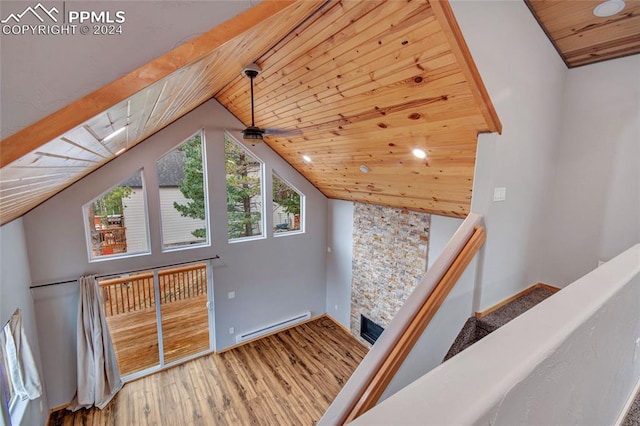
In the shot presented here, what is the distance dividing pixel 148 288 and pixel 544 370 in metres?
5.15

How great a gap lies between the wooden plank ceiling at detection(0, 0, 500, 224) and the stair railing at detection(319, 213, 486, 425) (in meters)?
0.79

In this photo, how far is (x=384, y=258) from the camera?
4492mm

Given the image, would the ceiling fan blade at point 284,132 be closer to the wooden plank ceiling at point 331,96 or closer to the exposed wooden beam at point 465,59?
the wooden plank ceiling at point 331,96

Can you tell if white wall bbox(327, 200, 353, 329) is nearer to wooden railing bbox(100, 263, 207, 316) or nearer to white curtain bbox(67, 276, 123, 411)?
wooden railing bbox(100, 263, 207, 316)

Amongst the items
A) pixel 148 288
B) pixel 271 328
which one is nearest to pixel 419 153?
pixel 271 328

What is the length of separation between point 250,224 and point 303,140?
81.2 inches

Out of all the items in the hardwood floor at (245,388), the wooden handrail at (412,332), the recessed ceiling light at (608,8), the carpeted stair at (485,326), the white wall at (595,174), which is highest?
the recessed ceiling light at (608,8)

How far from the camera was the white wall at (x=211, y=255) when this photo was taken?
10.8ft

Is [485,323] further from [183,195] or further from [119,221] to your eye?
[119,221]

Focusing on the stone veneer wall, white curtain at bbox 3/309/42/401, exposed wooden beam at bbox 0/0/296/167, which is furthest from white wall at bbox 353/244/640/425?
white curtain at bbox 3/309/42/401

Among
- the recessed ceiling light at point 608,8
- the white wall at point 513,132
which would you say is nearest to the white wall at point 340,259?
the white wall at point 513,132

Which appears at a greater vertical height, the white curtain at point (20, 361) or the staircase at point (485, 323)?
the staircase at point (485, 323)

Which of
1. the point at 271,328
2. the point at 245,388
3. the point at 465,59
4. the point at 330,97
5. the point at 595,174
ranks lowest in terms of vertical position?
the point at 245,388

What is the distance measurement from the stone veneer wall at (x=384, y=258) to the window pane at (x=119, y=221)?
3474 millimetres
